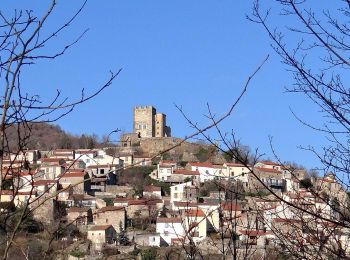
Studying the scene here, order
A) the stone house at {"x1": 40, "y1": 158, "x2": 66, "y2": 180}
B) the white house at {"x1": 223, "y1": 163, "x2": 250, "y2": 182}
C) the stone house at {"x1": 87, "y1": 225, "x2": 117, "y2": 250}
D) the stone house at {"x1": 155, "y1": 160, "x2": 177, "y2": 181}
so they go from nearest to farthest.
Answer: the white house at {"x1": 223, "y1": 163, "x2": 250, "y2": 182}
the stone house at {"x1": 40, "y1": 158, "x2": 66, "y2": 180}
the stone house at {"x1": 87, "y1": 225, "x2": 117, "y2": 250}
the stone house at {"x1": 155, "y1": 160, "x2": 177, "y2": 181}

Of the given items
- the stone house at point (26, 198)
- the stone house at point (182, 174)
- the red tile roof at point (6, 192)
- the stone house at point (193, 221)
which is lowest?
the stone house at point (182, 174)

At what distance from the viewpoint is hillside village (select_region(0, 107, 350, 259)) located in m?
1.93

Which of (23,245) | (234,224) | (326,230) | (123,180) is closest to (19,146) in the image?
(23,245)

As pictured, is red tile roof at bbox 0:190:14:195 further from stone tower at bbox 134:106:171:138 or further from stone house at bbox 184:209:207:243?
stone tower at bbox 134:106:171:138

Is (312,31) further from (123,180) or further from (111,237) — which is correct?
(123,180)

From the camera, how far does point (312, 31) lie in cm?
306

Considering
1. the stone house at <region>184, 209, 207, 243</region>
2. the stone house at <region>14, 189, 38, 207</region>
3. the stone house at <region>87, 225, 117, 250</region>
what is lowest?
the stone house at <region>87, 225, 117, 250</region>

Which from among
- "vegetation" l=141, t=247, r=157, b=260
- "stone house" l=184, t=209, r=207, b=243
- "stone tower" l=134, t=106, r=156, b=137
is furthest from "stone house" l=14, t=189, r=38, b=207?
"stone tower" l=134, t=106, r=156, b=137

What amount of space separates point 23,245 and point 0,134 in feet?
1.99

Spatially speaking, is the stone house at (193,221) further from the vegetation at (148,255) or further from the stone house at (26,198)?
the vegetation at (148,255)

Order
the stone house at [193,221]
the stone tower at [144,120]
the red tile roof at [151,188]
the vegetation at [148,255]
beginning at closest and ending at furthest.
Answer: the stone house at [193,221] < the vegetation at [148,255] < the red tile roof at [151,188] < the stone tower at [144,120]

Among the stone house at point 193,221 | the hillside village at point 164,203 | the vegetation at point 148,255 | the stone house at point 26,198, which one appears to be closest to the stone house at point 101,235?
the hillside village at point 164,203

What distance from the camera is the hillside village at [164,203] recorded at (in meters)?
1.93

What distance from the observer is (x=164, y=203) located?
40.7m
